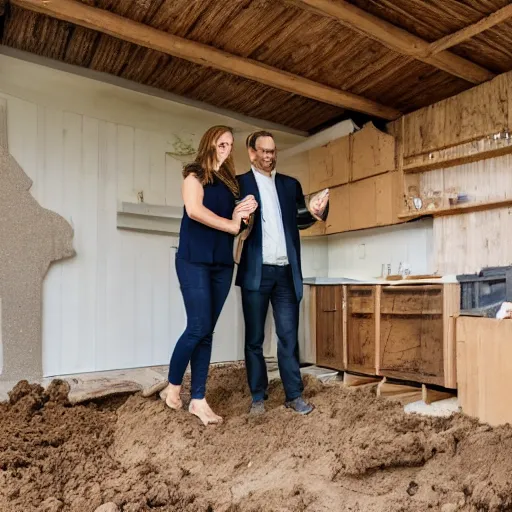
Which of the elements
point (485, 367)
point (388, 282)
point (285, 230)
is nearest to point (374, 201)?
point (388, 282)

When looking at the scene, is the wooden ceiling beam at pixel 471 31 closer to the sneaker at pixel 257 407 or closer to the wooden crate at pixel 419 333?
the wooden crate at pixel 419 333

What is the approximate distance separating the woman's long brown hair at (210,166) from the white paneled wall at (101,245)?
1.37 metres

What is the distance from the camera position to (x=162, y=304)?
3564mm

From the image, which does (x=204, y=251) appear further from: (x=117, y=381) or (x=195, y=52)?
(x=195, y=52)

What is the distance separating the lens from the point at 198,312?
6.94ft

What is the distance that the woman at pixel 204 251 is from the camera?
6.96 ft

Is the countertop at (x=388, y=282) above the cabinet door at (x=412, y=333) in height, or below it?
above

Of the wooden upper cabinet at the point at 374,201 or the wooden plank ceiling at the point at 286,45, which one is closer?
the wooden plank ceiling at the point at 286,45

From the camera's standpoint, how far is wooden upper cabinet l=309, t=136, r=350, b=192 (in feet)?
12.3

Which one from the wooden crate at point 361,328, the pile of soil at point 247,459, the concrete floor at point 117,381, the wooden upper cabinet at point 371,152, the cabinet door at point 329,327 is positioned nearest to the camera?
the pile of soil at point 247,459

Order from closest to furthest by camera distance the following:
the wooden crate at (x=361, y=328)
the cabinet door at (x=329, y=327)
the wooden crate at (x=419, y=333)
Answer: the wooden crate at (x=419, y=333) → the wooden crate at (x=361, y=328) → the cabinet door at (x=329, y=327)

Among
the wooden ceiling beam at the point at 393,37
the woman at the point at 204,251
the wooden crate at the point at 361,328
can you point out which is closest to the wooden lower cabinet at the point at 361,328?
the wooden crate at the point at 361,328

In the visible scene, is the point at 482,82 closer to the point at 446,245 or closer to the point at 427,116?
the point at 427,116

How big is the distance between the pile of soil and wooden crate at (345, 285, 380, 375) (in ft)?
2.21
